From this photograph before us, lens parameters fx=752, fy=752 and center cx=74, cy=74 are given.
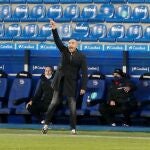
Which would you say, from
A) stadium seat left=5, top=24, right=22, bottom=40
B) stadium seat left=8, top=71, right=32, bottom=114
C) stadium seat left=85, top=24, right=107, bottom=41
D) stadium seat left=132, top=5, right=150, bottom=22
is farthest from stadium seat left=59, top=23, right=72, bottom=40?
stadium seat left=132, top=5, right=150, bottom=22

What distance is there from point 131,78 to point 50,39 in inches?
105

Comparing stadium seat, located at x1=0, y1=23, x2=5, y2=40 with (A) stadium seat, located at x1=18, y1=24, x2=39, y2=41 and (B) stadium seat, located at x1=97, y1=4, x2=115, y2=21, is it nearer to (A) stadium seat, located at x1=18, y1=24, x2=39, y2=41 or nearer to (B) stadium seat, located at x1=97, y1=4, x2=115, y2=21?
(A) stadium seat, located at x1=18, y1=24, x2=39, y2=41

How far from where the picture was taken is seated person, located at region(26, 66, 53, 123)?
18.9 meters

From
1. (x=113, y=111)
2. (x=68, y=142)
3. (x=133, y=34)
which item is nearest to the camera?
(x=68, y=142)

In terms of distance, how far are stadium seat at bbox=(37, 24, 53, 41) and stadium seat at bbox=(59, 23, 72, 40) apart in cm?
37

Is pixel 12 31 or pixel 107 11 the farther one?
pixel 12 31

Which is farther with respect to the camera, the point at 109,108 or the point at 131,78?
the point at 131,78

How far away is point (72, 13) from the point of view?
20.7m

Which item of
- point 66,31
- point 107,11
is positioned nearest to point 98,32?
point 107,11

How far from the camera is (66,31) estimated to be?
20.7m

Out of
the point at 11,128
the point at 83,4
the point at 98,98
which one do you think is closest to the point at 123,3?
the point at 83,4

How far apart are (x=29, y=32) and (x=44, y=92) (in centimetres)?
264

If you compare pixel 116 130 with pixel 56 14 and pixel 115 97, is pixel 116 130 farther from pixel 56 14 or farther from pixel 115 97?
pixel 56 14

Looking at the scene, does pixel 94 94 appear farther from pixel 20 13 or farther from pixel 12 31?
pixel 20 13
